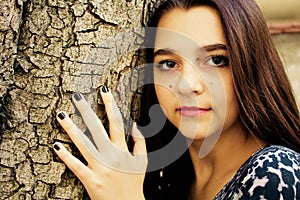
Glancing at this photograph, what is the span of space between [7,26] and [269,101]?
2.99ft

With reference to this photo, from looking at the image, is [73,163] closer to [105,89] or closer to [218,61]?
[105,89]

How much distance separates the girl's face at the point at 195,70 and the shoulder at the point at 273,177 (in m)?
0.24

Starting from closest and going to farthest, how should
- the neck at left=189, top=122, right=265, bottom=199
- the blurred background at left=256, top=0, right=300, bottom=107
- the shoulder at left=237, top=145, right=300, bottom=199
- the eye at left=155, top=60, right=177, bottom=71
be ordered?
the shoulder at left=237, top=145, right=300, bottom=199 < the eye at left=155, top=60, right=177, bottom=71 < the neck at left=189, top=122, right=265, bottom=199 < the blurred background at left=256, top=0, right=300, bottom=107

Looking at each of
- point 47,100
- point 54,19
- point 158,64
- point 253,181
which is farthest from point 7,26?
point 253,181

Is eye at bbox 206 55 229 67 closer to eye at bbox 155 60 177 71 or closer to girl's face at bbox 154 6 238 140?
girl's face at bbox 154 6 238 140

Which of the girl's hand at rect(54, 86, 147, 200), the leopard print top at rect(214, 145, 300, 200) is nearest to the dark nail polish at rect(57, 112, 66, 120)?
the girl's hand at rect(54, 86, 147, 200)

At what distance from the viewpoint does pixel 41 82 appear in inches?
67.6

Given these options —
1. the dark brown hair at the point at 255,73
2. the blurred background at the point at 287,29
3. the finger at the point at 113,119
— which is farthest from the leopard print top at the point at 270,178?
the blurred background at the point at 287,29

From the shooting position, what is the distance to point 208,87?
190 centimetres

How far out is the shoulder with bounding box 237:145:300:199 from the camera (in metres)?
1.70

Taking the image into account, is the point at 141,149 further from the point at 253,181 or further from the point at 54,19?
the point at 54,19

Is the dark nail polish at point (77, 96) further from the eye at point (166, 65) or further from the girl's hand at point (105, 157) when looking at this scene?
the eye at point (166, 65)

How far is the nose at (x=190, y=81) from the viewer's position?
6.15ft

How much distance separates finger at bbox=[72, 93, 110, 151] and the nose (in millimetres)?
315
